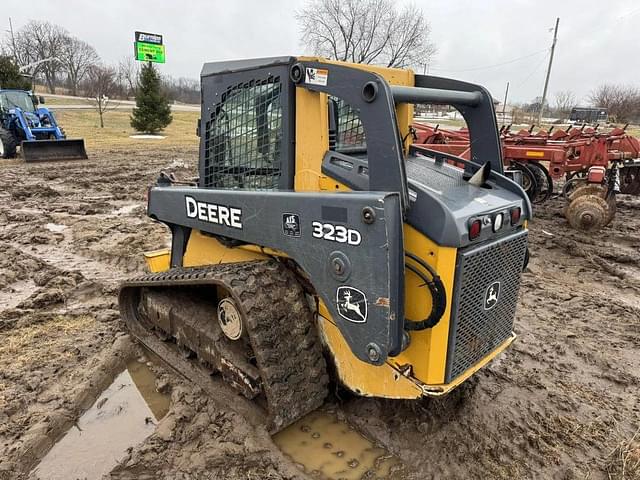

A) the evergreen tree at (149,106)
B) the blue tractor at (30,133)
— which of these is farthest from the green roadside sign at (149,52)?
the blue tractor at (30,133)

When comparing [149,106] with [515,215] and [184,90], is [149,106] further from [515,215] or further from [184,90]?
[184,90]

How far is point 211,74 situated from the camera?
2961mm

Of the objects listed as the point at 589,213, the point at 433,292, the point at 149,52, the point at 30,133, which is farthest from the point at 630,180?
the point at 149,52

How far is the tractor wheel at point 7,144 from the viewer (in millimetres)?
13836

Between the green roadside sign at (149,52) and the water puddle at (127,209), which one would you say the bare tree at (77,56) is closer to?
the green roadside sign at (149,52)

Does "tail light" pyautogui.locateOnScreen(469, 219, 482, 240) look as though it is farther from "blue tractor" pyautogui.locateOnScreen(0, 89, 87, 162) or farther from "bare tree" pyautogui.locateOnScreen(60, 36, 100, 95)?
"bare tree" pyautogui.locateOnScreen(60, 36, 100, 95)

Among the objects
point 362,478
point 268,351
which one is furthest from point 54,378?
point 362,478

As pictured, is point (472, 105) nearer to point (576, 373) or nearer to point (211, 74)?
point (211, 74)

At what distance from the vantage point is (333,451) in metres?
2.71

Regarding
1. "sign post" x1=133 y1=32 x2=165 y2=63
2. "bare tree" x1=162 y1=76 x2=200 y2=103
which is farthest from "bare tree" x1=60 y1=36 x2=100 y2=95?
"sign post" x1=133 y1=32 x2=165 y2=63

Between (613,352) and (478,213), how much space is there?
2503 mm

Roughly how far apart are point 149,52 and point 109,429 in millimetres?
29454

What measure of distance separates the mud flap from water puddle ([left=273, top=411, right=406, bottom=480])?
0.76 meters

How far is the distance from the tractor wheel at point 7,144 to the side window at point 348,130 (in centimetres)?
1439
